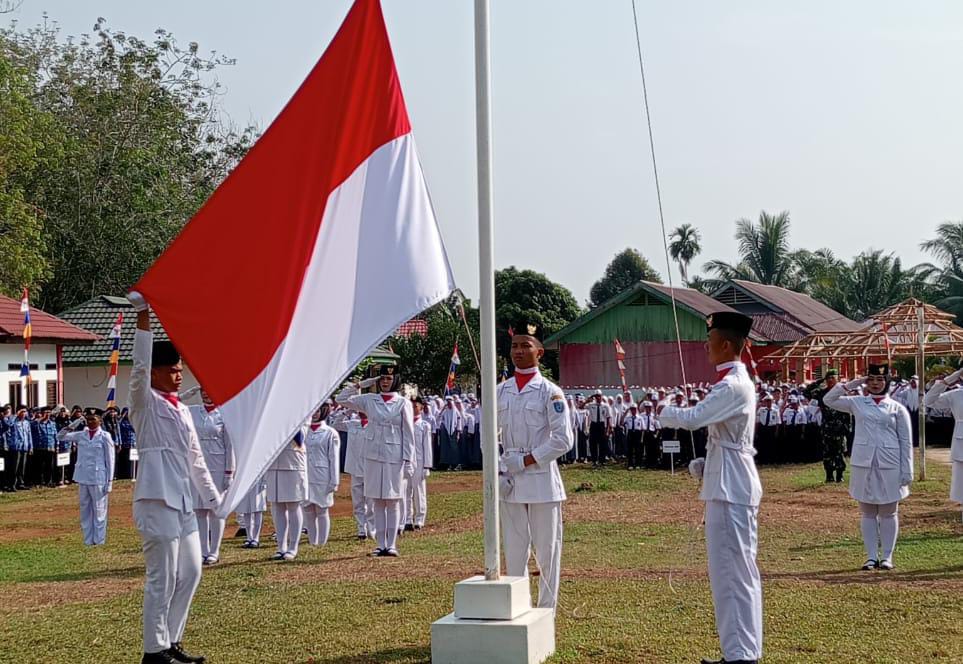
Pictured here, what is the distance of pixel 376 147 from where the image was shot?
7.35 m

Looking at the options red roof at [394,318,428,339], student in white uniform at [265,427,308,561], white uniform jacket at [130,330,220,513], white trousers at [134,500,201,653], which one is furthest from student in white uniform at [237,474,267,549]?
red roof at [394,318,428,339]

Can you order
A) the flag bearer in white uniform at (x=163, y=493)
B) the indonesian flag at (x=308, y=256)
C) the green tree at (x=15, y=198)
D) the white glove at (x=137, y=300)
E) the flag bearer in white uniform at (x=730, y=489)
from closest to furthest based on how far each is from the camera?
the indonesian flag at (x=308, y=256) < the white glove at (x=137, y=300) < the flag bearer in white uniform at (x=730, y=489) < the flag bearer in white uniform at (x=163, y=493) < the green tree at (x=15, y=198)

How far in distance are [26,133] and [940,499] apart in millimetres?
26756

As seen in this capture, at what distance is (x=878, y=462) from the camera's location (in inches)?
480

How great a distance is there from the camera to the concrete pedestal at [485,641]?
700cm

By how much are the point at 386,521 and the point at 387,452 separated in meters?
0.87

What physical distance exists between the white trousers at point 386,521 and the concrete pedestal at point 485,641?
271 inches

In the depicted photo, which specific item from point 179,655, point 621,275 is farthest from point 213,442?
point 621,275

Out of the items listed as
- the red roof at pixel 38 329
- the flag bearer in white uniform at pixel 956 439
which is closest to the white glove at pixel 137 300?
the flag bearer in white uniform at pixel 956 439

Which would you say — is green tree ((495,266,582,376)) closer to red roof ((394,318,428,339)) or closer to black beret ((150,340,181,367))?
red roof ((394,318,428,339))

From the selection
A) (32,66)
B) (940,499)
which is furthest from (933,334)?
(32,66)

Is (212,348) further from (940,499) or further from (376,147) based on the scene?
(940,499)

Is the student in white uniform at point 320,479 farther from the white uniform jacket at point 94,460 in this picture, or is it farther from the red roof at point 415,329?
the red roof at point 415,329

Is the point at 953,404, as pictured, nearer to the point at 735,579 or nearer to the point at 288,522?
the point at 735,579
